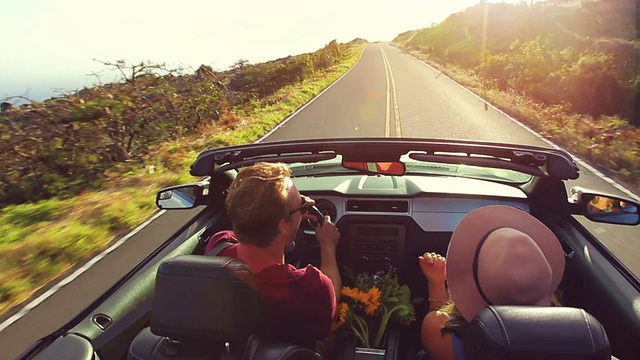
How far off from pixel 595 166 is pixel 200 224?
420 inches

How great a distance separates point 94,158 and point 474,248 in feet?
37.1

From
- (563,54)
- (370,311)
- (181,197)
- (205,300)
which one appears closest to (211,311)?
(205,300)

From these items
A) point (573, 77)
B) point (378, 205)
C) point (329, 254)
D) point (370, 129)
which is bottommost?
point (573, 77)

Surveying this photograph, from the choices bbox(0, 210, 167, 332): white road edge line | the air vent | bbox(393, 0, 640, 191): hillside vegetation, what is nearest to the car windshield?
the air vent

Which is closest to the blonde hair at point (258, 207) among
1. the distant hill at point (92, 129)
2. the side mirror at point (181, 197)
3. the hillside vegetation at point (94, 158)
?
the side mirror at point (181, 197)

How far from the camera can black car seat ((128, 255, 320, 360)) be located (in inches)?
75.2

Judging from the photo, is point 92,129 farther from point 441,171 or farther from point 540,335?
point 540,335

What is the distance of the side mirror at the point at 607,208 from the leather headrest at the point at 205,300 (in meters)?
2.03

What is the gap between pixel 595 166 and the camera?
38.1 feet

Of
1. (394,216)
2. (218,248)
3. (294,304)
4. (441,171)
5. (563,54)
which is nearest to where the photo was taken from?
(294,304)

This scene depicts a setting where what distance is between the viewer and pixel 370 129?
16375 mm

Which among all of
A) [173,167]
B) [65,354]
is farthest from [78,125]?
[65,354]

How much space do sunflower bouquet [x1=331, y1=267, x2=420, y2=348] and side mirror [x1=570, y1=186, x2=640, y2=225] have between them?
1168 millimetres

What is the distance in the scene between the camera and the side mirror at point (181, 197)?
3438 millimetres
